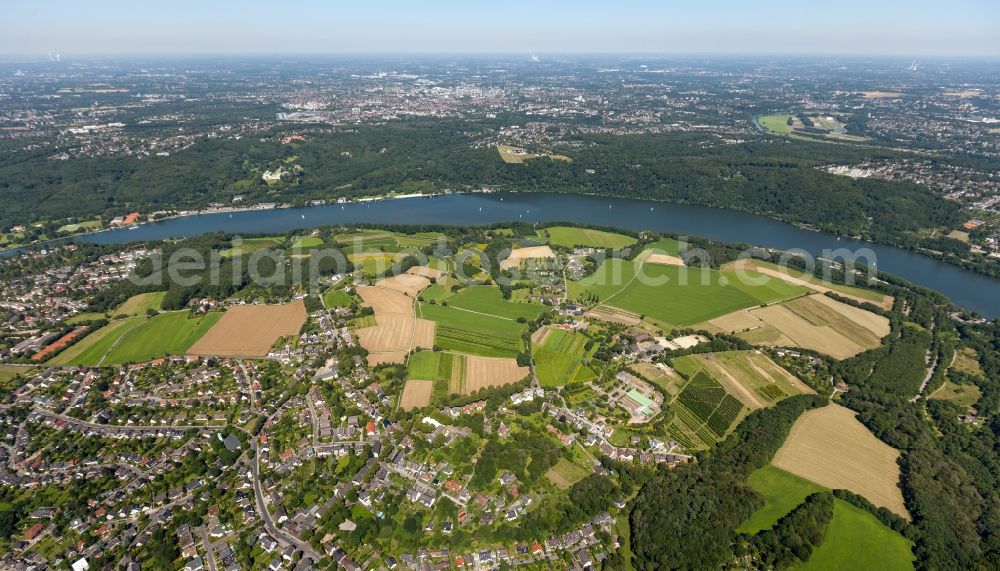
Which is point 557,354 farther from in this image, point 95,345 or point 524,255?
point 95,345

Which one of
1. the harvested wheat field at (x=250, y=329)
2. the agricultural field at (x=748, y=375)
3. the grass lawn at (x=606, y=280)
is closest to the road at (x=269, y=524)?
the harvested wheat field at (x=250, y=329)

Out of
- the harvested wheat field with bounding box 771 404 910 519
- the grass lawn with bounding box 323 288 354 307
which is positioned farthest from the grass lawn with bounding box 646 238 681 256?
the grass lawn with bounding box 323 288 354 307

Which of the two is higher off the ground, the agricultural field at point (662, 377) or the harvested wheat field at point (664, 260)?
the harvested wheat field at point (664, 260)

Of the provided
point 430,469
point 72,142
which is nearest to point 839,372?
point 430,469

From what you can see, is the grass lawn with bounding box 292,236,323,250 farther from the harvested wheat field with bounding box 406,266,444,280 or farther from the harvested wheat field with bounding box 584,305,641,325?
the harvested wheat field with bounding box 584,305,641,325

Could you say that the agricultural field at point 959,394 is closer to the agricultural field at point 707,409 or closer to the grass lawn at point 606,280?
the agricultural field at point 707,409

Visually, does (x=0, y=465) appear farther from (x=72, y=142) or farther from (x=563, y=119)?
(x=563, y=119)

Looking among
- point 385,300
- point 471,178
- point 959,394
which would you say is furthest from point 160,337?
point 471,178
